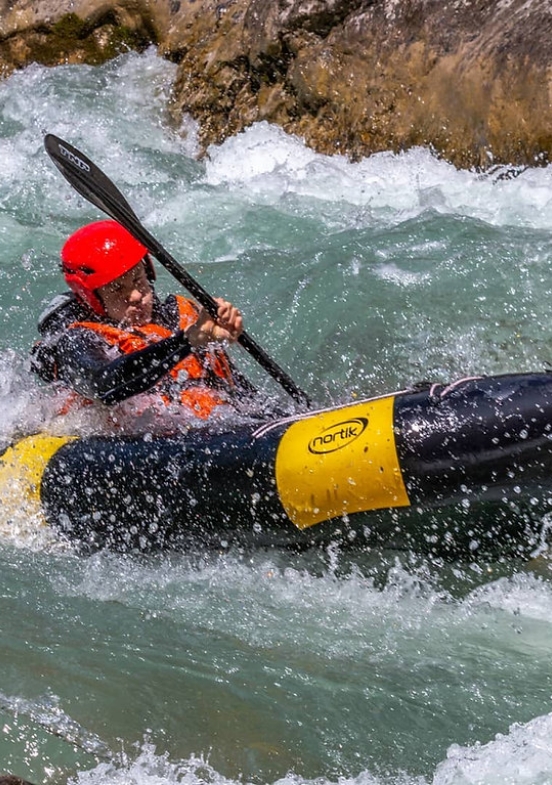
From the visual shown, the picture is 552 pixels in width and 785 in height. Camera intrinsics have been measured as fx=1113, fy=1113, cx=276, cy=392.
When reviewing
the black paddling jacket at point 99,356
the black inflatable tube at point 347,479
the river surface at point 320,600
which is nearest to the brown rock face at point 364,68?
the river surface at point 320,600

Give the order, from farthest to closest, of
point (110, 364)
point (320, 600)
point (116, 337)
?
1. point (116, 337)
2. point (110, 364)
3. point (320, 600)

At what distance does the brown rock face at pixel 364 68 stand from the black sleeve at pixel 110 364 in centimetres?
330

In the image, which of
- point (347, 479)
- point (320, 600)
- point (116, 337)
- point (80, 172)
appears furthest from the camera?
point (80, 172)

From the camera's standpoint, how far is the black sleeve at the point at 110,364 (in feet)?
12.9

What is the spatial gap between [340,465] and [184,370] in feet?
3.18

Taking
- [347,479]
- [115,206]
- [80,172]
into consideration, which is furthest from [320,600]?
[80,172]

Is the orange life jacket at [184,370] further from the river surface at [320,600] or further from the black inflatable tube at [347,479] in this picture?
the river surface at [320,600]

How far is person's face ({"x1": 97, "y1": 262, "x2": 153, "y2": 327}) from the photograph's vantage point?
422cm

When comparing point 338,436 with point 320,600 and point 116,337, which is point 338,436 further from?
point 116,337

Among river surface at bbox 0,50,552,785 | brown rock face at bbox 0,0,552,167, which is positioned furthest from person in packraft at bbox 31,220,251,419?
brown rock face at bbox 0,0,552,167

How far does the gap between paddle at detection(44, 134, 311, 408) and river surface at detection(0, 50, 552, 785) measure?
80cm

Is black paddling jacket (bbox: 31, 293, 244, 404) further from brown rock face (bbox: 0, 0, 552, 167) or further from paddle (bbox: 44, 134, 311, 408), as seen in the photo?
brown rock face (bbox: 0, 0, 552, 167)

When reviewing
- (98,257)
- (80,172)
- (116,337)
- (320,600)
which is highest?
(80,172)

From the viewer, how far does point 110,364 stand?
3.99 m
